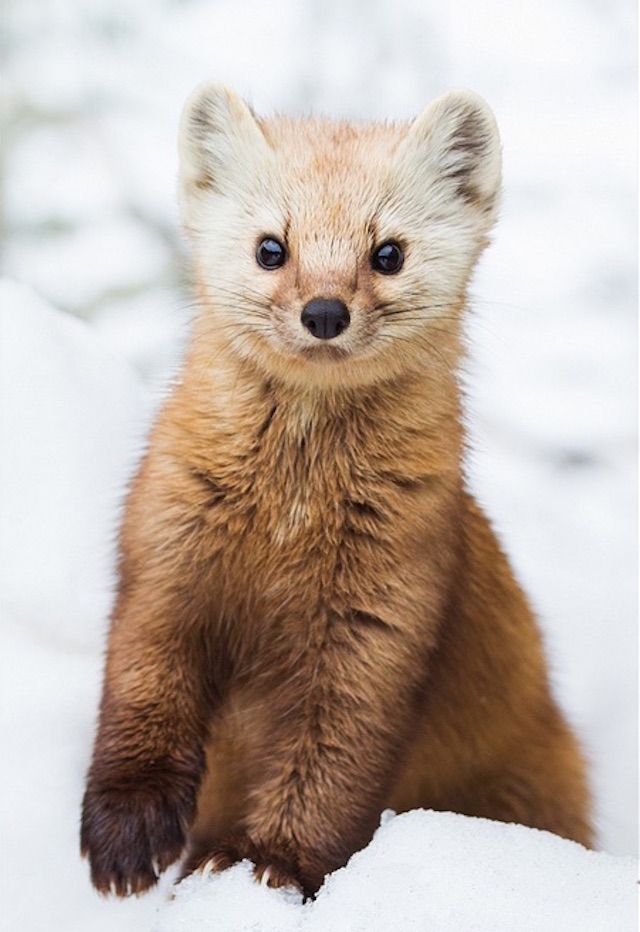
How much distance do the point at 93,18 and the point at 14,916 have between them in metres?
2.21

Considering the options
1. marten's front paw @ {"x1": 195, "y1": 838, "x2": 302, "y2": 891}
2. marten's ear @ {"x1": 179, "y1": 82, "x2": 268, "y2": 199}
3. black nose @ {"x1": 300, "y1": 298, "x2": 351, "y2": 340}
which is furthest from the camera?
marten's ear @ {"x1": 179, "y1": 82, "x2": 268, "y2": 199}

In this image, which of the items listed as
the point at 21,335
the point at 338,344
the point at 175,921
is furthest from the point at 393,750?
the point at 21,335

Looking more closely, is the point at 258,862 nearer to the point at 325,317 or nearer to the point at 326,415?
the point at 326,415

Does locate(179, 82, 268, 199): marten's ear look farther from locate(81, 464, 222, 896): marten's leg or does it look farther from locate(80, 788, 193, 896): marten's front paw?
locate(80, 788, 193, 896): marten's front paw

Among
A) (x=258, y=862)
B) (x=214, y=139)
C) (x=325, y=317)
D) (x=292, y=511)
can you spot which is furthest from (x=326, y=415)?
(x=258, y=862)

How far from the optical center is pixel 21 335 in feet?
9.02

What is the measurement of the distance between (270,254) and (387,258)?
150mm

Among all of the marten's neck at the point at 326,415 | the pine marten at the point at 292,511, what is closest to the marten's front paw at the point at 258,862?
the pine marten at the point at 292,511

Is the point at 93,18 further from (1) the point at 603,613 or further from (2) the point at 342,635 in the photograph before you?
(2) the point at 342,635

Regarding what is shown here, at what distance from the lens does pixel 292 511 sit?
6.42 feet

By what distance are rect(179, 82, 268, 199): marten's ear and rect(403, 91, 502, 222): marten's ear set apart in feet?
0.71

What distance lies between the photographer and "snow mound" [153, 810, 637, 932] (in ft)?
5.93

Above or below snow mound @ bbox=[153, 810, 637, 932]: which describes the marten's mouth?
above

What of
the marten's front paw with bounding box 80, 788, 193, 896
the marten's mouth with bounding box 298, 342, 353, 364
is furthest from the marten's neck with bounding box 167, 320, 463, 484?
the marten's front paw with bounding box 80, 788, 193, 896
